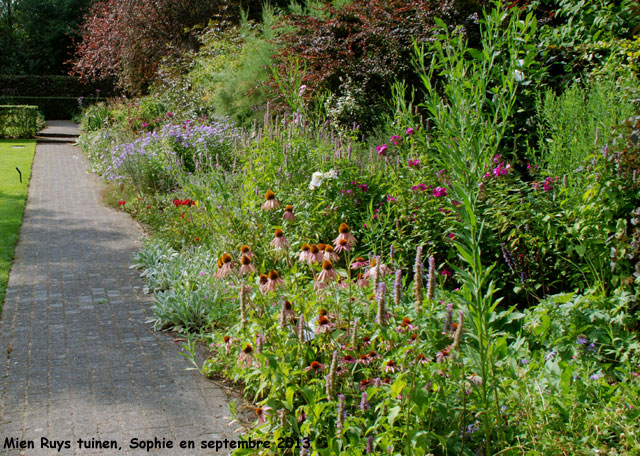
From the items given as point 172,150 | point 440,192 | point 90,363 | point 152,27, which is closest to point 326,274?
point 440,192

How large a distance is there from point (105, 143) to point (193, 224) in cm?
668

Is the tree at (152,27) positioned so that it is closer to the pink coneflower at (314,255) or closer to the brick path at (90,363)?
the brick path at (90,363)

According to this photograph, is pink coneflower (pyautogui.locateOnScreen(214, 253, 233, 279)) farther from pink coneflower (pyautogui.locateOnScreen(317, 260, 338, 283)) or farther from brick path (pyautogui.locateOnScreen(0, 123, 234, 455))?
brick path (pyautogui.locateOnScreen(0, 123, 234, 455))

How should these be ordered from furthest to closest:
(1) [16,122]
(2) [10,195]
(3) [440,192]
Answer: (1) [16,122] → (2) [10,195] → (3) [440,192]

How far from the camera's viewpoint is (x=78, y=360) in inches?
139

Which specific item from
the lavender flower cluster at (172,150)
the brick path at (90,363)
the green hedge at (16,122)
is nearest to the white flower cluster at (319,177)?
the brick path at (90,363)

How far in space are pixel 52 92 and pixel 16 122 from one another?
10393 millimetres

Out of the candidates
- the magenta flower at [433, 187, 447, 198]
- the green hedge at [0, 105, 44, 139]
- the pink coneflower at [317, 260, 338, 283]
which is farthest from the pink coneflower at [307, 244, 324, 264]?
the green hedge at [0, 105, 44, 139]

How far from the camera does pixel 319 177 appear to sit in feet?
13.8

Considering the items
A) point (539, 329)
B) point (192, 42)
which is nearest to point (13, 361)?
point (539, 329)

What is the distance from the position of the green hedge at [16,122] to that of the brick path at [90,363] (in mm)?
13384

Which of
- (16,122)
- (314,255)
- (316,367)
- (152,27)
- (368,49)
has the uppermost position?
(152,27)

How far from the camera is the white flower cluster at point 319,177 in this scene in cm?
420

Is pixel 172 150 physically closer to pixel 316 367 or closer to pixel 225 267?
pixel 225 267
